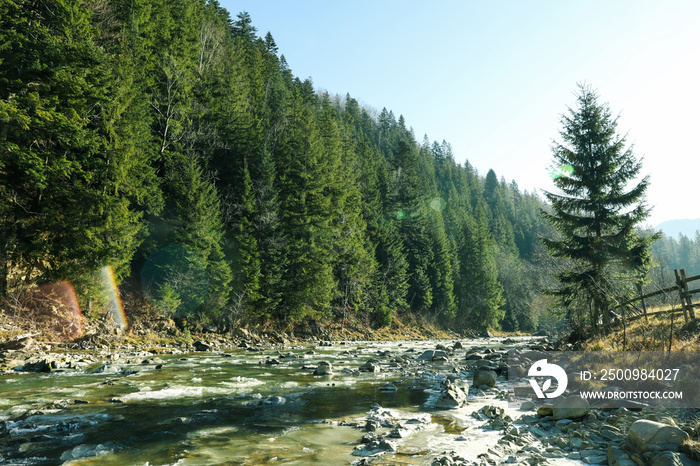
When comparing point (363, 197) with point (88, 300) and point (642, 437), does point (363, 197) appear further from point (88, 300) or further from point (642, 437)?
point (642, 437)

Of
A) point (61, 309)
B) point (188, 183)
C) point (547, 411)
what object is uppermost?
point (188, 183)

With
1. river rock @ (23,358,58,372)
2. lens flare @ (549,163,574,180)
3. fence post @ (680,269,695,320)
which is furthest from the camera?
lens flare @ (549,163,574,180)

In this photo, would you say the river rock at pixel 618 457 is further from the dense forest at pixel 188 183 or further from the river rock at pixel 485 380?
the dense forest at pixel 188 183

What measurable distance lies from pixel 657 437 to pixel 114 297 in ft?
86.7

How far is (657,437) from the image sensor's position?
18.3 ft

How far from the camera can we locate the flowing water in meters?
6.37

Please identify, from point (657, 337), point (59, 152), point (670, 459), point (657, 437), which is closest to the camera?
point (670, 459)

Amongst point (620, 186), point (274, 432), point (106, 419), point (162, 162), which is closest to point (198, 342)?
point (162, 162)

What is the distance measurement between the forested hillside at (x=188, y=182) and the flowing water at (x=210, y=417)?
35.8ft

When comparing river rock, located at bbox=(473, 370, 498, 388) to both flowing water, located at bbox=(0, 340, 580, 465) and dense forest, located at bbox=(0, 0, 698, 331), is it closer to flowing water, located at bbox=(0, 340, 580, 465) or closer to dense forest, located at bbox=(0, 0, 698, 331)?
flowing water, located at bbox=(0, 340, 580, 465)

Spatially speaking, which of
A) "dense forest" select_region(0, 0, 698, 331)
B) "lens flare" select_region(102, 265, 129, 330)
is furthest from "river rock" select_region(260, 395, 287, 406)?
"lens flare" select_region(102, 265, 129, 330)

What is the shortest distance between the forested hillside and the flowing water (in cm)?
1091

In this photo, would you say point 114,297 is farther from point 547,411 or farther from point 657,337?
point 657,337

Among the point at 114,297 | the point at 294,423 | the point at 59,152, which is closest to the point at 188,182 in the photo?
the point at 59,152
